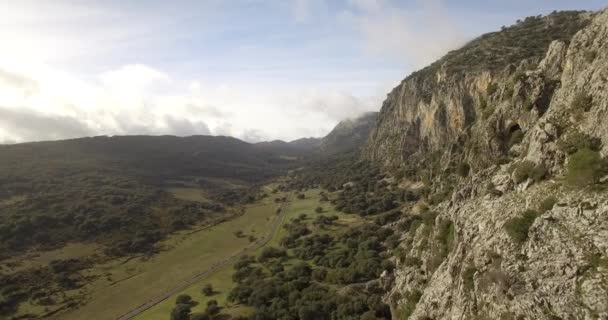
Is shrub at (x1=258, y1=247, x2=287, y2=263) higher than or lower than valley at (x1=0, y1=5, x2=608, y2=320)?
lower

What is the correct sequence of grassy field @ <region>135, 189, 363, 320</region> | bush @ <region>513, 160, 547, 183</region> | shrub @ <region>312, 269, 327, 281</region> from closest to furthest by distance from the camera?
bush @ <region>513, 160, 547, 183</region>, grassy field @ <region>135, 189, 363, 320</region>, shrub @ <region>312, 269, 327, 281</region>

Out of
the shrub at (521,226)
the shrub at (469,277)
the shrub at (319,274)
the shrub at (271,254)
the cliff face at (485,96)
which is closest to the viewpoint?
the shrub at (521,226)

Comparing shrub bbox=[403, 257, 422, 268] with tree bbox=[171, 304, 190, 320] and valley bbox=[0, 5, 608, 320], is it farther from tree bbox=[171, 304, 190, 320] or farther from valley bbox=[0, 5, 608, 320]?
tree bbox=[171, 304, 190, 320]

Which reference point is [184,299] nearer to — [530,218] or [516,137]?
[516,137]

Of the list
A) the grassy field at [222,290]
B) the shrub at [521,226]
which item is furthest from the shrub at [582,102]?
the grassy field at [222,290]

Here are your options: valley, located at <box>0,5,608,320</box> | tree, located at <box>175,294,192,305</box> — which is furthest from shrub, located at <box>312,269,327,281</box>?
tree, located at <box>175,294,192,305</box>

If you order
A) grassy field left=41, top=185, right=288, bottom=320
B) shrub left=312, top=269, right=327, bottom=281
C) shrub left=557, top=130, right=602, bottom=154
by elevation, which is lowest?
shrub left=312, top=269, right=327, bottom=281

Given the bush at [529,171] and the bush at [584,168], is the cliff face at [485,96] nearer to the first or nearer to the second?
the bush at [529,171]
